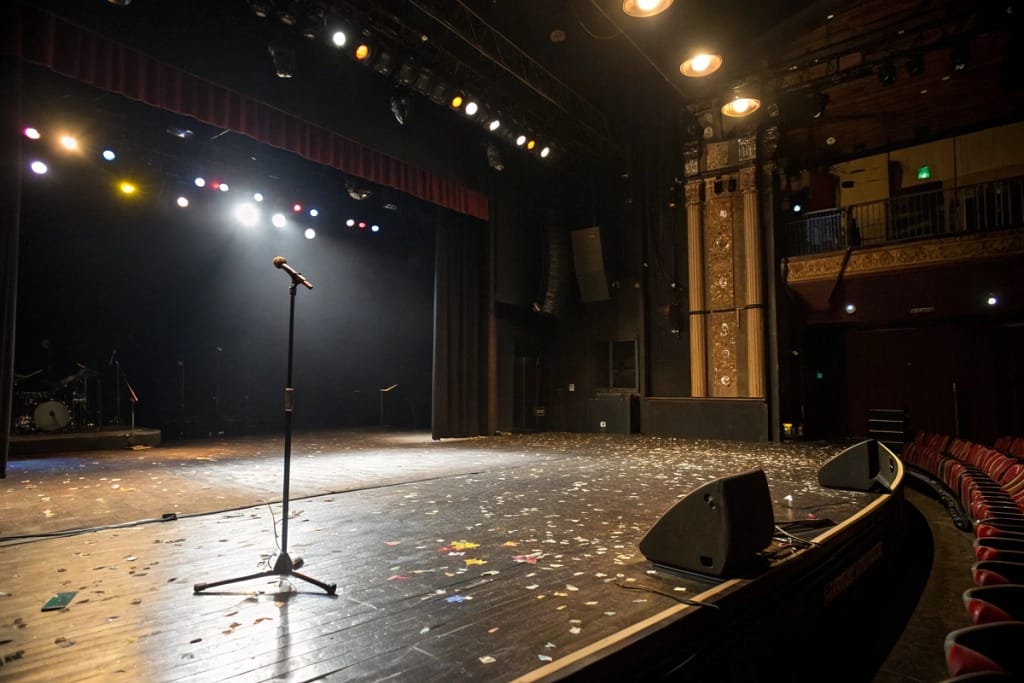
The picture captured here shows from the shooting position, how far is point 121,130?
329 inches

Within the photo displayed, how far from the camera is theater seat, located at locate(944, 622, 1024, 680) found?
1.36m

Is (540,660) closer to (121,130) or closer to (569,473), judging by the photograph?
(569,473)

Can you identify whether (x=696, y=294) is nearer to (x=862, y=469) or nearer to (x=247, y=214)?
(x=862, y=469)

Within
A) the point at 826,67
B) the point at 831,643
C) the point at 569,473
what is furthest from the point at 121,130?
the point at 826,67

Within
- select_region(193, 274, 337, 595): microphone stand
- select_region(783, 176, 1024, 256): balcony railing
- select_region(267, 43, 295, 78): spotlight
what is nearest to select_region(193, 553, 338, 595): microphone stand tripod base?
select_region(193, 274, 337, 595): microphone stand

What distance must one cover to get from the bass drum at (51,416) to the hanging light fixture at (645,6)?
388 inches

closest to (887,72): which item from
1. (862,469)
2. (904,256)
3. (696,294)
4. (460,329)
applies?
(904,256)

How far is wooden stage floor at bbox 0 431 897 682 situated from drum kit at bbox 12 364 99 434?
255 cm

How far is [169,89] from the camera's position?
5.84m

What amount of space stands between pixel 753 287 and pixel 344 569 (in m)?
9.32

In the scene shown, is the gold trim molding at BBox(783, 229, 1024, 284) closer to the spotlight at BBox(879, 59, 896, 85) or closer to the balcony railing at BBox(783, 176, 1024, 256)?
the balcony railing at BBox(783, 176, 1024, 256)

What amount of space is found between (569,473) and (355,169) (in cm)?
530

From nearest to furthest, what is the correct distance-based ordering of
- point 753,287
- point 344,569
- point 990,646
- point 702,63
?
point 990,646
point 344,569
point 702,63
point 753,287

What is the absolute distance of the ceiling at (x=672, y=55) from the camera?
6062 mm
